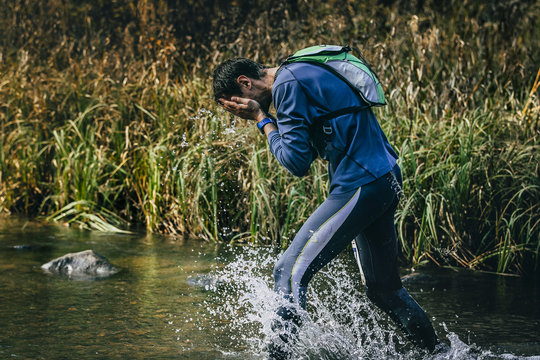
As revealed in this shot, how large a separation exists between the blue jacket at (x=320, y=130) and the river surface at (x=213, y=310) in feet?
2.51

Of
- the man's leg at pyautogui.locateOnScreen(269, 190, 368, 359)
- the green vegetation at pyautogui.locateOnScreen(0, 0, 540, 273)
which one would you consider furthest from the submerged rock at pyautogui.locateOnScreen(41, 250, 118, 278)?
the man's leg at pyautogui.locateOnScreen(269, 190, 368, 359)

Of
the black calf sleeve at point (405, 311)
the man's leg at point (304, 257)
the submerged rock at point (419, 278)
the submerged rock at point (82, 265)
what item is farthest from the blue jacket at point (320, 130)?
the submerged rock at point (82, 265)

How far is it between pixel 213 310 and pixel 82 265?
162 centimetres

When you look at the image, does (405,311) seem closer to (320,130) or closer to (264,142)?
(320,130)

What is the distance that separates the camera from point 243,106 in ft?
12.2

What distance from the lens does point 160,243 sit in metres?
7.83

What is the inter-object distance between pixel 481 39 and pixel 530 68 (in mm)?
1119

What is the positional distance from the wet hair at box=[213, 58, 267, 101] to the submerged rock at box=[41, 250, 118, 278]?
322 centimetres

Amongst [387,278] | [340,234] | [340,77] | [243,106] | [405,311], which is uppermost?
[340,77]

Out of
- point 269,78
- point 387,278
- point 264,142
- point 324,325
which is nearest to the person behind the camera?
point 269,78

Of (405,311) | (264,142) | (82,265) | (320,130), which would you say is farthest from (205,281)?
(320,130)

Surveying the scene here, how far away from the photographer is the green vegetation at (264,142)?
6.83 meters

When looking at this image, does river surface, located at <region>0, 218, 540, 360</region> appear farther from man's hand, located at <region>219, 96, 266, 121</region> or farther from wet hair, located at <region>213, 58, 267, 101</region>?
wet hair, located at <region>213, 58, 267, 101</region>

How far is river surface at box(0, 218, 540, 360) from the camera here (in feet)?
14.8
